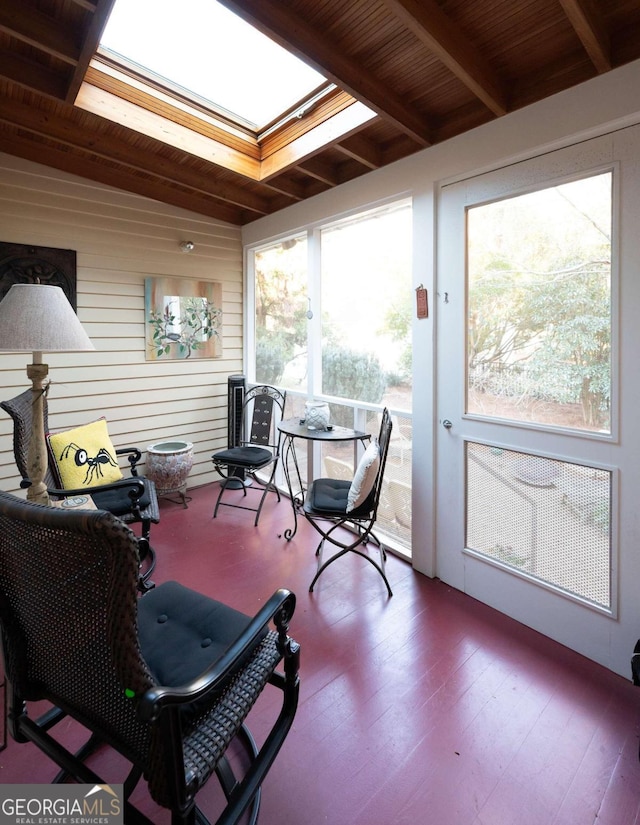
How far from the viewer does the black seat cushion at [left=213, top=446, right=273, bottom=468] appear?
3.69 meters

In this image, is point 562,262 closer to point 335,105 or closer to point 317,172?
point 335,105

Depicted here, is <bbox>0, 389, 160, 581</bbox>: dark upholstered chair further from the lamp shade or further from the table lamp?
the lamp shade

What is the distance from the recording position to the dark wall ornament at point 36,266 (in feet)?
10.7

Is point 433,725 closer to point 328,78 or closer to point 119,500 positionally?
point 119,500

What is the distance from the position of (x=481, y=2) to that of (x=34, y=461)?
268 cm

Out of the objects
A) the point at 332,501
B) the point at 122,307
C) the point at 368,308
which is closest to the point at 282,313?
the point at 368,308

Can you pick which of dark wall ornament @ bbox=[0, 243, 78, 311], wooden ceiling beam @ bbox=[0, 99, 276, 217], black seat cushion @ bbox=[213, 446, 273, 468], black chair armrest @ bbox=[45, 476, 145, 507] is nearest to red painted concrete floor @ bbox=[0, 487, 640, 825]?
black chair armrest @ bbox=[45, 476, 145, 507]

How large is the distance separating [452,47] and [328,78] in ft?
1.89

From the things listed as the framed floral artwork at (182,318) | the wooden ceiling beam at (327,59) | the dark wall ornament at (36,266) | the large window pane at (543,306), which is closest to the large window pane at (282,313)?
the framed floral artwork at (182,318)

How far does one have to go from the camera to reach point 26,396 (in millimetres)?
2535

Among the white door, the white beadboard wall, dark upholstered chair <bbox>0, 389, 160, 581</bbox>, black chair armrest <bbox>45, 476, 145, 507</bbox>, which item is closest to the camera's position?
the white door

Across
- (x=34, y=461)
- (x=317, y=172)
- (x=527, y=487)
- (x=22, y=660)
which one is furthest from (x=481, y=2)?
(x=22, y=660)

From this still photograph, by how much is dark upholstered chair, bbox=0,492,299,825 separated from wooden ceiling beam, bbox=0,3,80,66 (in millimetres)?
2287

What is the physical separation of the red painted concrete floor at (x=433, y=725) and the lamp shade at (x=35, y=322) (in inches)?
59.6
